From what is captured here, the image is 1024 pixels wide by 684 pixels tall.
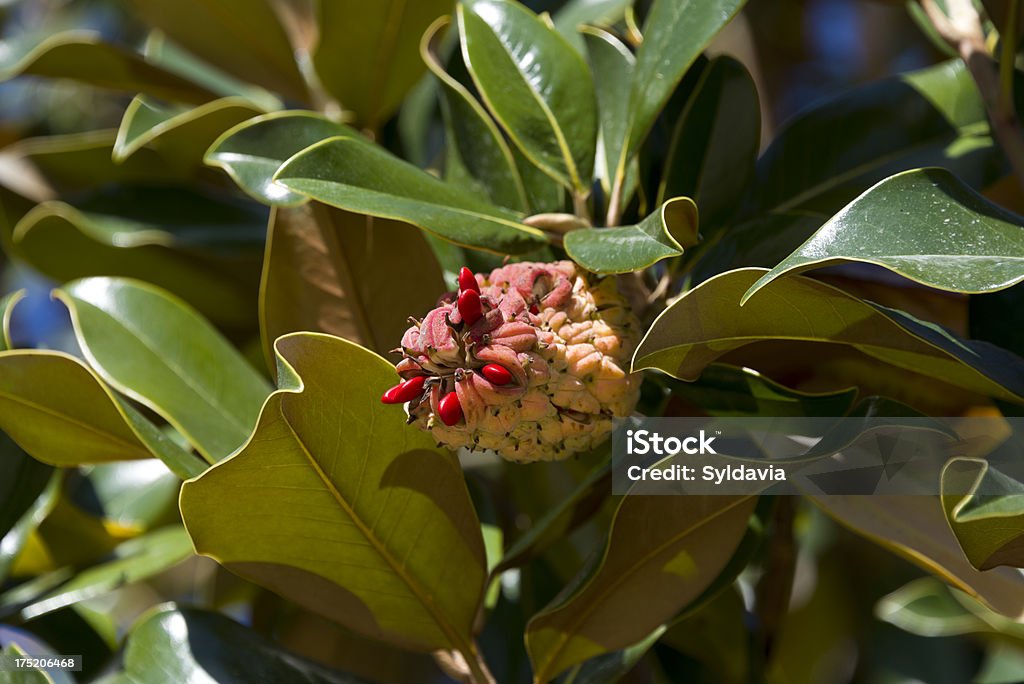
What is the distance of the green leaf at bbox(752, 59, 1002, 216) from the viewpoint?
1.10 m

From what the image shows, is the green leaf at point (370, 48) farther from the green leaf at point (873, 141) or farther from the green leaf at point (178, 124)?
the green leaf at point (873, 141)

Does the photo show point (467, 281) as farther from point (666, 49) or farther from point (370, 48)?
point (370, 48)

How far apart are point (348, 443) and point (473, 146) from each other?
1.32 feet

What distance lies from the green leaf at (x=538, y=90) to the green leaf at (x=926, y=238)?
1.04 feet

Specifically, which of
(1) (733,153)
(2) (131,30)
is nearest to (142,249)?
(1) (733,153)

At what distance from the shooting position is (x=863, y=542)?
207cm

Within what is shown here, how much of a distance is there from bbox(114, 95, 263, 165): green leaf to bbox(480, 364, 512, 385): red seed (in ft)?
2.22

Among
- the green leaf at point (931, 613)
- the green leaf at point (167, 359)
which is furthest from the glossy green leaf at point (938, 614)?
the green leaf at point (167, 359)

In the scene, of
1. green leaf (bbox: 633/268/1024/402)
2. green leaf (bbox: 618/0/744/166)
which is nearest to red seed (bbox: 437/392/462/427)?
green leaf (bbox: 633/268/1024/402)

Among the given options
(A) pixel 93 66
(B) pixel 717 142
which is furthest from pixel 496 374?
(A) pixel 93 66

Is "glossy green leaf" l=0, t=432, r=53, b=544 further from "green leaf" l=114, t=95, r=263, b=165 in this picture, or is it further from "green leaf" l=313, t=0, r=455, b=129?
"green leaf" l=313, t=0, r=455, b=129

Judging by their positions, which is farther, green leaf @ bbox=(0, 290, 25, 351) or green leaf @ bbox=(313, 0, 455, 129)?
green leaf @ bbox=(313, 0, 455, 129)

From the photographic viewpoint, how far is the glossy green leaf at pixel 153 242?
57.9 inches

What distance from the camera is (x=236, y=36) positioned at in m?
1.54
